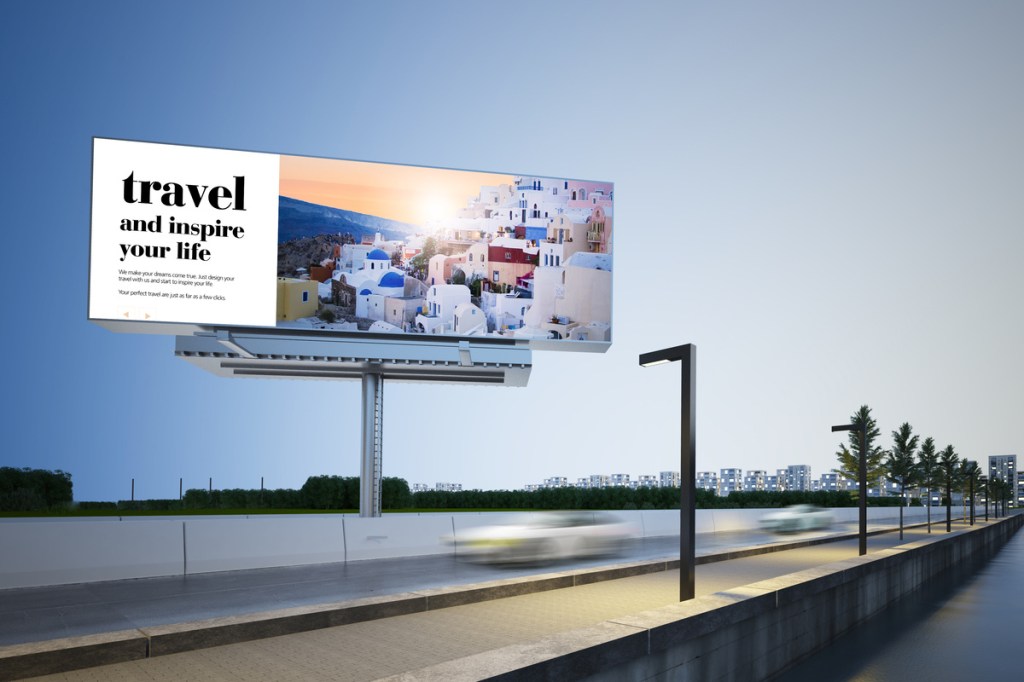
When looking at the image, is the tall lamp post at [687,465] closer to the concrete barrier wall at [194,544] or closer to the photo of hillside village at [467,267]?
the concrete barrier wall at [194,544]

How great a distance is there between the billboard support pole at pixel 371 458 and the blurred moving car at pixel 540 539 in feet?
19.5

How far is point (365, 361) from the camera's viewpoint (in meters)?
26.2

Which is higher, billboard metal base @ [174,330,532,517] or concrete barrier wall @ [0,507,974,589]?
billboard metal base @ [174,330,532,517]

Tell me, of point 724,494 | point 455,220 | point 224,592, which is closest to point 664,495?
point 724,494

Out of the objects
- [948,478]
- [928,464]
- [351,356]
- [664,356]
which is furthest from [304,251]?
[928,464]

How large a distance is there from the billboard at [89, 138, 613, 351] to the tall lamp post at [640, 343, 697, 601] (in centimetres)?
1841

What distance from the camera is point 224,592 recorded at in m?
14.5

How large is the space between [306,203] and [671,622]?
77.0 ft

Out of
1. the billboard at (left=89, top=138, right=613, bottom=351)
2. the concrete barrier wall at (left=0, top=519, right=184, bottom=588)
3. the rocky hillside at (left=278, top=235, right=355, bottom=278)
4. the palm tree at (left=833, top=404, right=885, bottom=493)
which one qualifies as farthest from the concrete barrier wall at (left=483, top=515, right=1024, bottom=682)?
the palm tree at (left=833, top=404, right=885, bottom=493)

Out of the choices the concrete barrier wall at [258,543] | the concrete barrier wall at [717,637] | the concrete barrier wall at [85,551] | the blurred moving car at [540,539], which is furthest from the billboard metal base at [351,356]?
the concrete barrier wall at [717,637]

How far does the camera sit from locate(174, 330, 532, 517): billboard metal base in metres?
25.8

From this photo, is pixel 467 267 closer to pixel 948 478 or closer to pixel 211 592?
pixel 211 592

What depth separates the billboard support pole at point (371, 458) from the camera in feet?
83.9

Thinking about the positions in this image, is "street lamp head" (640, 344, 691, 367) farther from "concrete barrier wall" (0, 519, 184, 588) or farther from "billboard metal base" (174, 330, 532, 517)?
"billboard metal base" (174, 330, 532, 517)
